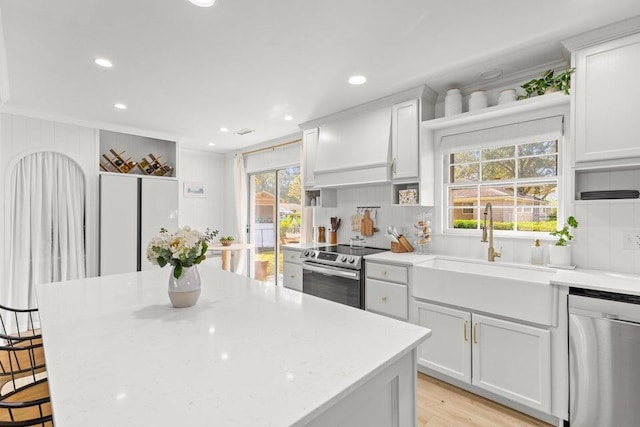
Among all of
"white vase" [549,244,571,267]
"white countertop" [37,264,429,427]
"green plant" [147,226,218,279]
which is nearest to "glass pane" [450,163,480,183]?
"white vase" [549,244,571,267]

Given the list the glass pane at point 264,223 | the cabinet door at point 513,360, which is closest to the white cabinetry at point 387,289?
the cabinet door at point 513,360

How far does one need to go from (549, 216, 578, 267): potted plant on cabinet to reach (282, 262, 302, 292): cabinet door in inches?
92.6

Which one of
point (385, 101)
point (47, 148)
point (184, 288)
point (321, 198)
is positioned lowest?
point (184, 288)

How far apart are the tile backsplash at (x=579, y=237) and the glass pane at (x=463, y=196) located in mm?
236

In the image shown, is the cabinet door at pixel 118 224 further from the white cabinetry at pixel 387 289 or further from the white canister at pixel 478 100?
the white canister at pixel 478 100

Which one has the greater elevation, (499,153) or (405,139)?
(405,139)

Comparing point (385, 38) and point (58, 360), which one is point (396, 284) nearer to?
point (385, 38)

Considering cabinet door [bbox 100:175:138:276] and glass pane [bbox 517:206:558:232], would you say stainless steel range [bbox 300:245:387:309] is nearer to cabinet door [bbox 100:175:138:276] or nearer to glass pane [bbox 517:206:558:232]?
glass pane [bbox 517:206:558:232]

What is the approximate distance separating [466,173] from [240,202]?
12.4 feet

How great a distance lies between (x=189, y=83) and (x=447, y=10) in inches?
82.3

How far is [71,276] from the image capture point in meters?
3.84

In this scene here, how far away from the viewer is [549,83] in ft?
7.60

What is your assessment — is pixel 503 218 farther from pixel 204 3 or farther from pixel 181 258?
pixel 204 3

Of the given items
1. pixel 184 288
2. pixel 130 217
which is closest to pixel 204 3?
pixel 184 288
